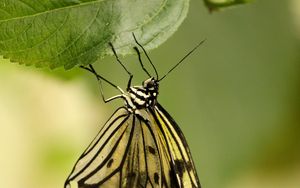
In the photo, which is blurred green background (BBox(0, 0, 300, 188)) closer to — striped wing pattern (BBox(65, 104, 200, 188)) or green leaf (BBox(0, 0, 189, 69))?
striped wing pattern (BBox(65, 104, 200, 188))

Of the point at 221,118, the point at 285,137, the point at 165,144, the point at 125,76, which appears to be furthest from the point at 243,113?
the point at 165,144

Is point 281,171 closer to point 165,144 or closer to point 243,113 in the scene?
point 243,113

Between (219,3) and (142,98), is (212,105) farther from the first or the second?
(219,3)

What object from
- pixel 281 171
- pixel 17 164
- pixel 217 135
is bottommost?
pixel 281 171

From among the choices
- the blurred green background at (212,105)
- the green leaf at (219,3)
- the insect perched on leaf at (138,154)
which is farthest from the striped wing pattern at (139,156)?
the blurred green background at (212,105)

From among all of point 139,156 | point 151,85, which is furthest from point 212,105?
point 139,156

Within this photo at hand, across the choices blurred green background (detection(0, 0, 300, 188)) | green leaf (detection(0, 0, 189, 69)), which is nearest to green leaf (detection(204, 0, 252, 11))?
green leaf (detection(0, 0, 189, 69))

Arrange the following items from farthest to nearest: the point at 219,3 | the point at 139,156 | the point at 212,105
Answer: the point at 212,105 → the point at 139,156 → the point at 219,3
